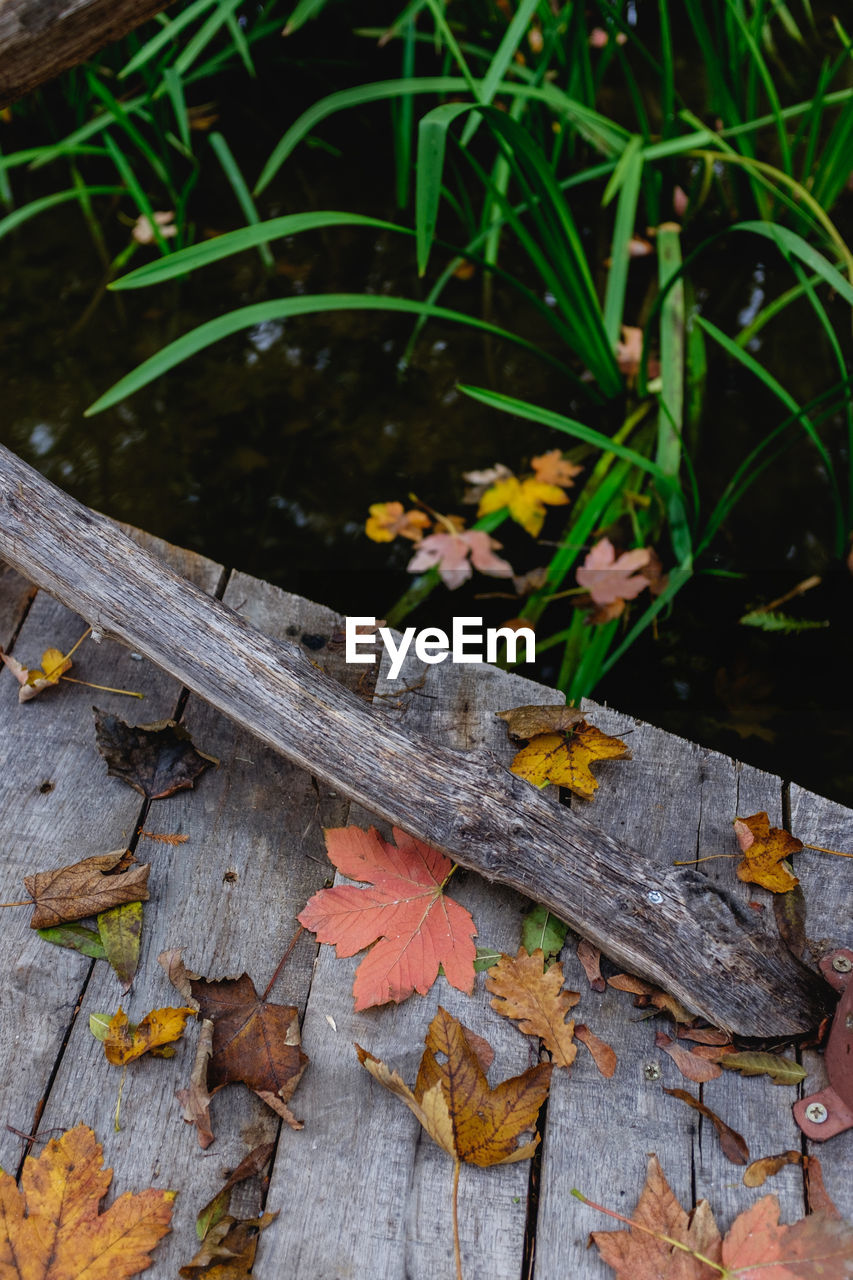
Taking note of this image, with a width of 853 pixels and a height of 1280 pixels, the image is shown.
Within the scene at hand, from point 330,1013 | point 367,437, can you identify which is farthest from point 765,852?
point 367,437

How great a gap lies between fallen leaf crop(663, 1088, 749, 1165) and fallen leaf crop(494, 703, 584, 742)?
1.69 ft

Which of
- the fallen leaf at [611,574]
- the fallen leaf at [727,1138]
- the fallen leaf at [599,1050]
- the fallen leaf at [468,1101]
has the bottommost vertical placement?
the fallen leaf at [611,574]

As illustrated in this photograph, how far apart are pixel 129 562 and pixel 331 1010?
672mm

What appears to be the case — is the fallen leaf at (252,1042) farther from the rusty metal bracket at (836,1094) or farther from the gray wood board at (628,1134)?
the rusty metal bracket at (836,1094)

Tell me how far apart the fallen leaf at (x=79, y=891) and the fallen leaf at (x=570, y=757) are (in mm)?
555

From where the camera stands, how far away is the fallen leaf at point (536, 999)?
1170mm

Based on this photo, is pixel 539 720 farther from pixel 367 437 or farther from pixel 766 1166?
pixel 367 437

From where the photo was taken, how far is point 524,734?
4.68ft

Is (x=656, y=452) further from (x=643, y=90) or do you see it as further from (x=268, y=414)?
(x=643, y=90)

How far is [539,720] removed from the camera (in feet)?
4.72

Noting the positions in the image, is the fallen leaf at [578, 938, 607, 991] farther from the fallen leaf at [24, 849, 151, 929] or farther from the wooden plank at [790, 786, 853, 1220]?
the fallen leaf at [24, 849, 151, 929]

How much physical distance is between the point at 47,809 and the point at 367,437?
4.12 ft

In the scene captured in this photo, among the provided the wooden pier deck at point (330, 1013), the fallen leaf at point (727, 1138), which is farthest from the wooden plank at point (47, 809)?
the fallen leaf at point (727, 1138)

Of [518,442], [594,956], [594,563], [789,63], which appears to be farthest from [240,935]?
[789,63]
